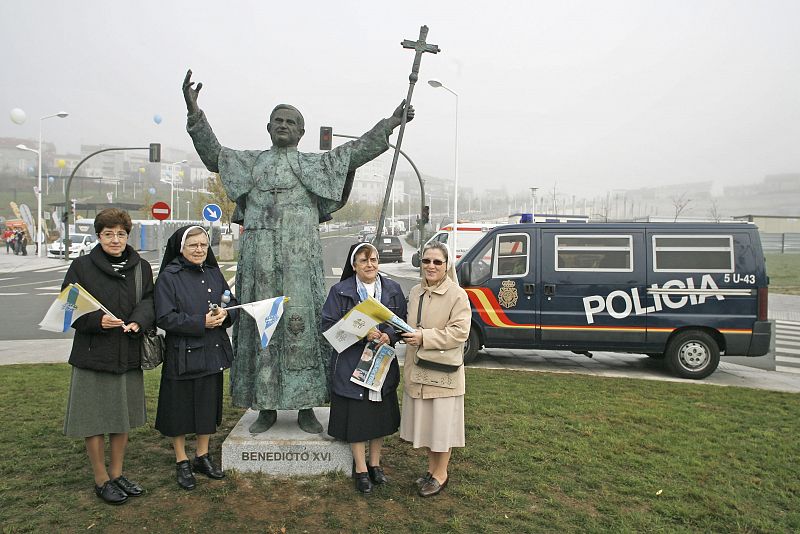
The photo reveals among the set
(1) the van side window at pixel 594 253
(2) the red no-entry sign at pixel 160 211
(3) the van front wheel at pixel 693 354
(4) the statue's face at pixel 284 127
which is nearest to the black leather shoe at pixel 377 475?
(4) the statue's face at pixel 284 127

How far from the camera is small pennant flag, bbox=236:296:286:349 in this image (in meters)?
3.76

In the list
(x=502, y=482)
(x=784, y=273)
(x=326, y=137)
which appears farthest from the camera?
(x=784, y=273)

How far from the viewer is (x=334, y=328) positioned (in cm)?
373

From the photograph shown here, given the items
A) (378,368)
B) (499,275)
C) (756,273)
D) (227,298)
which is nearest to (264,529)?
(378,368)

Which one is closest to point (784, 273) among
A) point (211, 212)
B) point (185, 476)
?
point (211, 212)

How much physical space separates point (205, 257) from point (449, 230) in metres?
24.1

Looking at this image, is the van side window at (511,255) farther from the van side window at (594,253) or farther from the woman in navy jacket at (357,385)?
the woman in navy jacket at (357,385)

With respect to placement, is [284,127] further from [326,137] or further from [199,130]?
[326,137]

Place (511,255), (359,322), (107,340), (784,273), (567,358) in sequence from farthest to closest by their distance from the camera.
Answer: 1. (784,273)
2. (567,358)
3. (511,255)
4. (359,322)
5. (107,340)

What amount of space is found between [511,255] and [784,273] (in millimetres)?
25850

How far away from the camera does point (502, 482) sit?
14.1 feet

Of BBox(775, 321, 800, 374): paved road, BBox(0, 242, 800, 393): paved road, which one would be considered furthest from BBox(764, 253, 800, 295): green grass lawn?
BBox(0, 242, 800, 393): paved road

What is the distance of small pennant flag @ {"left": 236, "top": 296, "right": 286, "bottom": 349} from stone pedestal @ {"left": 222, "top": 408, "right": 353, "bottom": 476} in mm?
820

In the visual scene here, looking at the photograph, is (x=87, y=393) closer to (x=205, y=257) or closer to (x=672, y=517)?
(x=205, y=257)
